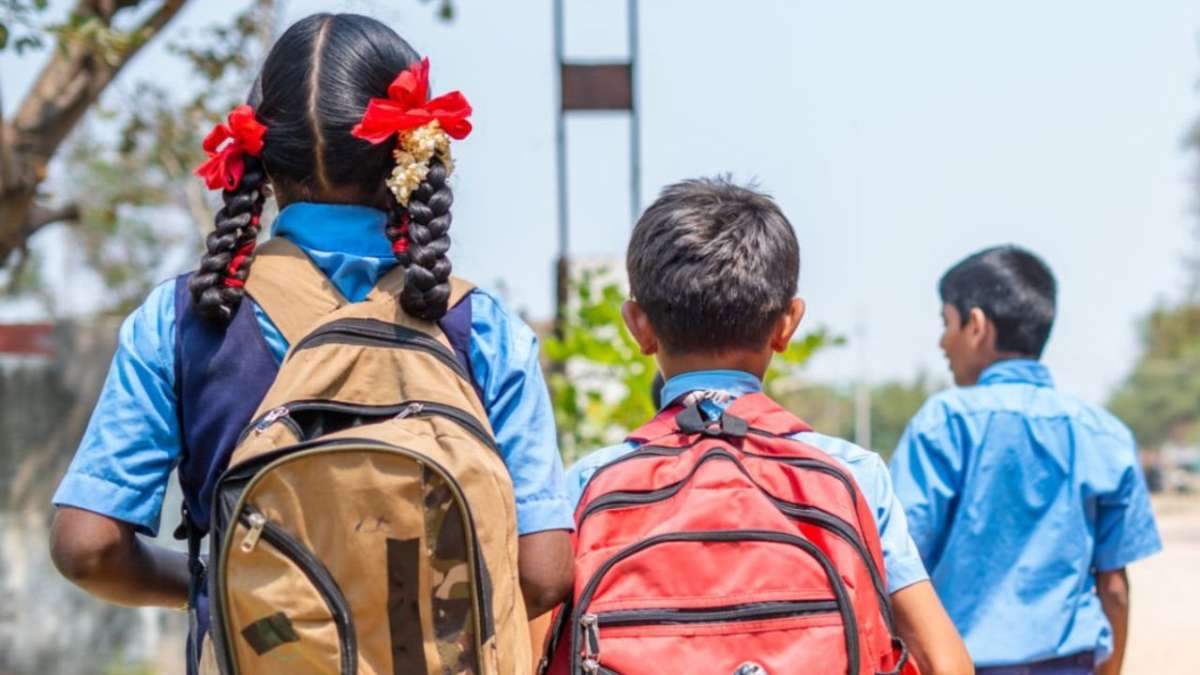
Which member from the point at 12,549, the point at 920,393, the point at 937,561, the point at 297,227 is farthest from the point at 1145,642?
the point at 920,393

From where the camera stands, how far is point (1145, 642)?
10977 millimetres

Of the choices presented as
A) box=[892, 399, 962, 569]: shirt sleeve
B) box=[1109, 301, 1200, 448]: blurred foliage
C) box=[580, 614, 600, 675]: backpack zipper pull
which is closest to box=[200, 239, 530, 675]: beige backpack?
box=[580, 614, 600, 675]: backpack zipper pull

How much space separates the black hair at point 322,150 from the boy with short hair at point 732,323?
358mm

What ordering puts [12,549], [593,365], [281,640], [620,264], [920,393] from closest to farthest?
[281,640] < [593,365] < [620,264] < [12,549] < [920,393]

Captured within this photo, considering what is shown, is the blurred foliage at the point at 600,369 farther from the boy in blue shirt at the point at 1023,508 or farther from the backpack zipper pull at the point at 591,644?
the backpack zipper pull at the point at 591,644

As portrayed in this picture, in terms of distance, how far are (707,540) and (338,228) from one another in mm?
594

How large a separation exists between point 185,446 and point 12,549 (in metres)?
5.64

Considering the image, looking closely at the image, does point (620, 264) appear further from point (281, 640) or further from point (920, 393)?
point (920, 393)

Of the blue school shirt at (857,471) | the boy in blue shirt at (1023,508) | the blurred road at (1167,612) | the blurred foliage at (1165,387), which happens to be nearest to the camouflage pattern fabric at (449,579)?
the blue school shirt at (857,471)

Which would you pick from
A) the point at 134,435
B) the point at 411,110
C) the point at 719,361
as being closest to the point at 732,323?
the point at 719,361

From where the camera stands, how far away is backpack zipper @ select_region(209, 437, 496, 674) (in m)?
1.62

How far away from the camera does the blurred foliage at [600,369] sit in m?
4.82

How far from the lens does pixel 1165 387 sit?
5500 centimetres

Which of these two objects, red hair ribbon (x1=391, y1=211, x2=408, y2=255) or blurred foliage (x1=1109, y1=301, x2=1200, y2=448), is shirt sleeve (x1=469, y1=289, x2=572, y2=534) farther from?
blurred foliage (x1=1109, y1=301, x2=1200, y2=448)
